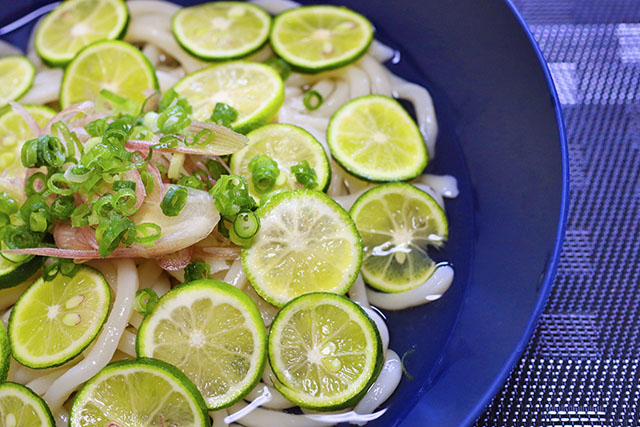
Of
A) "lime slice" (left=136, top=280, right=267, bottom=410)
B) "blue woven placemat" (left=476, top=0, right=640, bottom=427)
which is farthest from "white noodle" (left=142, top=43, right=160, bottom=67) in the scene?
"blue woven placemat" (left=476, top=0, right=640, bottom=427)

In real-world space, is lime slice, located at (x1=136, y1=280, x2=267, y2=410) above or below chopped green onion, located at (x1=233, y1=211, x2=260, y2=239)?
below

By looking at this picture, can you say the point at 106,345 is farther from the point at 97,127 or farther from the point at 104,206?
the point at 97,127

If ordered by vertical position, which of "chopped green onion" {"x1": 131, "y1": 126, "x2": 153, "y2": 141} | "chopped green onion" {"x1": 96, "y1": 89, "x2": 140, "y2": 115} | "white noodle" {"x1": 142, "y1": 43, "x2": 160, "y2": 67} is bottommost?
"white noodle" {"x1": 142, "y1": 43, "x2": 160, "y2": 67}

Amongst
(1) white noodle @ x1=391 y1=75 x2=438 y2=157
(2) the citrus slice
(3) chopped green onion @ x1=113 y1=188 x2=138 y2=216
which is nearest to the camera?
(3) chopped green onion @ x1=113 y1=188 x2=138 y2=216

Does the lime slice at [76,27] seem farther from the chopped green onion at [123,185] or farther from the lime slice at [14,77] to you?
the chopped green onion at [123,185]

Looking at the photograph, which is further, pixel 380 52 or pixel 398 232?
pixel 380 52

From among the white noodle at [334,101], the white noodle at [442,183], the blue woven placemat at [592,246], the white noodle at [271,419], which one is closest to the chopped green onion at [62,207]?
the white noodle at [271,419]

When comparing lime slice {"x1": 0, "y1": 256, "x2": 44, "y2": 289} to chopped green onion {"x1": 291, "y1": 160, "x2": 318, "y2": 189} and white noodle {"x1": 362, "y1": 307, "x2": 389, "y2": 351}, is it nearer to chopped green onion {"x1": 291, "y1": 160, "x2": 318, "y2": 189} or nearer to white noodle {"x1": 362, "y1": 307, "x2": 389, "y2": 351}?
chopped green onion {"x1": 291, "y1": 160, "x2": 318, "y2": 189}

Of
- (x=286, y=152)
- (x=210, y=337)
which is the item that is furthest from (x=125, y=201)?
(x=286, y=152)
